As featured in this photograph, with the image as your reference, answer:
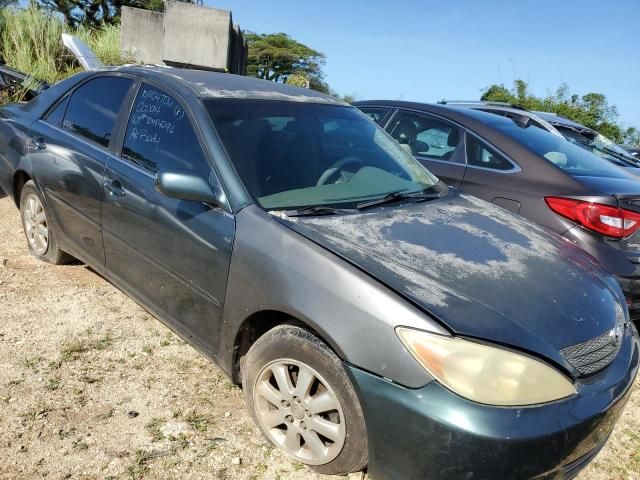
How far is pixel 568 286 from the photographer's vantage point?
2.22m

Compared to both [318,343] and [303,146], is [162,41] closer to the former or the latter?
[303,146]

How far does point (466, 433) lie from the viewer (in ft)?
5.42

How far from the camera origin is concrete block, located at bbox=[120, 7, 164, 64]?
1135cm

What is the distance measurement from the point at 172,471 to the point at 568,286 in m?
1.83

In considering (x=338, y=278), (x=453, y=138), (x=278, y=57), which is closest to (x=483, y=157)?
(x=453, y=138)

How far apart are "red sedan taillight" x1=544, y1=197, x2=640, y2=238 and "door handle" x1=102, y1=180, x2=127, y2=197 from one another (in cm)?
287

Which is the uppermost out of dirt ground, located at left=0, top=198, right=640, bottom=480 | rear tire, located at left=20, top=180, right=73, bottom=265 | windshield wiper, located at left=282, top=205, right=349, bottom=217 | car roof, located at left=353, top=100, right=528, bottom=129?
car roof, located at left=353, top=100, right=528, bottom=129

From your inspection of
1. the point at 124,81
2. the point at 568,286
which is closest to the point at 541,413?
the point at 568,286

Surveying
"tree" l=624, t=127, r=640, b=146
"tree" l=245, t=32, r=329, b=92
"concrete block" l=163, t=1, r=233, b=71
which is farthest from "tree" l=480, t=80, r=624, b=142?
→ "tree" l=245, t=32, r=329, b=92

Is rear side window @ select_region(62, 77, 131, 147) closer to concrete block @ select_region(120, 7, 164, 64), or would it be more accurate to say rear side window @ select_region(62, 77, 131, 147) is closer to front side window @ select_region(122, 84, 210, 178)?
front side window @ select_region(122, 84, 210, 178)

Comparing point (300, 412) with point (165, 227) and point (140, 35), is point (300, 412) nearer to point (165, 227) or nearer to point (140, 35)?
point (165, 227)

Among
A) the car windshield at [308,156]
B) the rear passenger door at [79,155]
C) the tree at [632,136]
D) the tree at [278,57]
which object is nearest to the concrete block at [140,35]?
the rear passenger door at [79,155]

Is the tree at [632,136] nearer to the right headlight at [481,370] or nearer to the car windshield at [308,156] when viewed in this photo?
the car windshield at [308,156]

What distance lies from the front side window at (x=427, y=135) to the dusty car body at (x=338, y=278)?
49.4 inches
